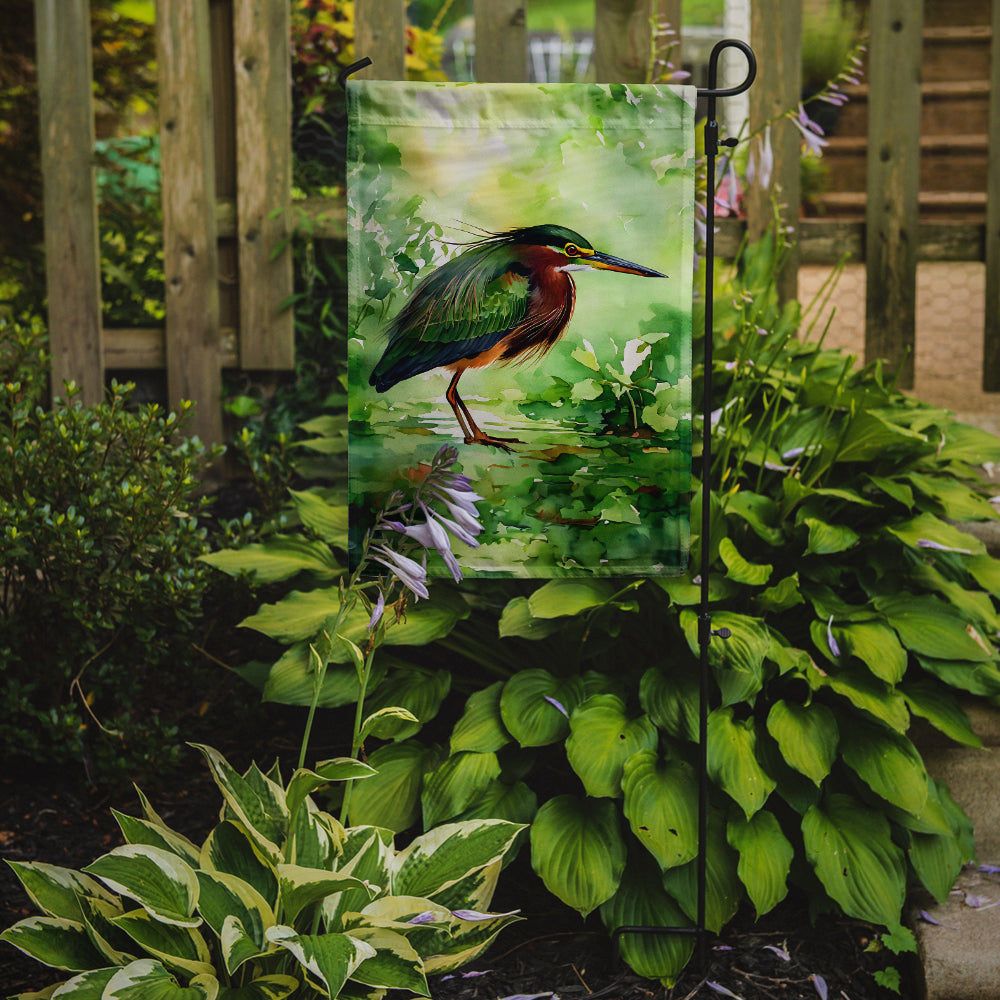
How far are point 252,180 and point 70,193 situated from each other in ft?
1.86

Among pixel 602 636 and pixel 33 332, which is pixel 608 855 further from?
pixel 33 332

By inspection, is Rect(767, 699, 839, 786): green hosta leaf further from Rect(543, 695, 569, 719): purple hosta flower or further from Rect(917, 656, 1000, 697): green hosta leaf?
Rect(543, 695, 569, 719): purple hosta flower

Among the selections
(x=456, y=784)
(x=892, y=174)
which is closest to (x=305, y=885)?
(x=456, y=784)

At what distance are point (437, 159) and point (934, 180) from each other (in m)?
5.44

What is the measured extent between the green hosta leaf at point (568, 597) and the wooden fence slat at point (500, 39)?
173 centimetres

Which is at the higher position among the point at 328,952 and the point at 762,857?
the point at 328,952

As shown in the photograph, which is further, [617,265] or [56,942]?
[617,265]

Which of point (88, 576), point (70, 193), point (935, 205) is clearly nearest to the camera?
point (88, 576)

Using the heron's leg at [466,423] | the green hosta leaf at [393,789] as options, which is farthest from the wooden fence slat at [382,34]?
the green hosta leaf at [393,789]

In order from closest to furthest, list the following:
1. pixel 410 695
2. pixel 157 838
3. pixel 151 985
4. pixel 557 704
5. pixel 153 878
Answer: pixel 151 985, pixel 153 878, pixel 157 838, pixel 557 704, pixel 410 695

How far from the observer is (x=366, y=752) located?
7.66 ft

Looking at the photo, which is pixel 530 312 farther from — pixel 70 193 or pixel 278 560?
pixel 70 193

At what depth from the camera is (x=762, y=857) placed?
6.32 ft

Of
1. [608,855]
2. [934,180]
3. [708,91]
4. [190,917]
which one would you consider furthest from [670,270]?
[934,180]
